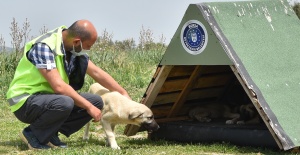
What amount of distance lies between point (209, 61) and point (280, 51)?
108cm

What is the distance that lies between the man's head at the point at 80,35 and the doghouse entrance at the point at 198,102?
1252 millimetres

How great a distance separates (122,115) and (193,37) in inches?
49.6

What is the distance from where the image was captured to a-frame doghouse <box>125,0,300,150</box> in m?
7.29

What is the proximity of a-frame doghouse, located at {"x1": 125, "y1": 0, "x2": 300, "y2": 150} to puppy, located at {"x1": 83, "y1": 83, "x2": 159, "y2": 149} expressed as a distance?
0.74 meters

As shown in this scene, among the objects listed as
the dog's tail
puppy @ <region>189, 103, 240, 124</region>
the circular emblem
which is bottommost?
puppy @ <region>189, 103, 240, 124</region>

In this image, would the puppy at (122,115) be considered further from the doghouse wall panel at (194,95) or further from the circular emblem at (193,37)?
the doghouse wall panel at (194,95)

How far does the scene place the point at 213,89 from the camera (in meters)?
9.57

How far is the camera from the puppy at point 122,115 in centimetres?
750

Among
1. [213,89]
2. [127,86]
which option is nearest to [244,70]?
[213,89]

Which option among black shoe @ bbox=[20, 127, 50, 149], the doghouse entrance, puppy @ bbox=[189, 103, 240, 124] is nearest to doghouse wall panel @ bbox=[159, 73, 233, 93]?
the doghouse entrance

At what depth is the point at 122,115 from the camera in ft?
24.6

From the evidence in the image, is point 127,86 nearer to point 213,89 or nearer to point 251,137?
point 213,89

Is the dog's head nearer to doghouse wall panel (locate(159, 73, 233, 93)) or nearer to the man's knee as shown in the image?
the man's knee

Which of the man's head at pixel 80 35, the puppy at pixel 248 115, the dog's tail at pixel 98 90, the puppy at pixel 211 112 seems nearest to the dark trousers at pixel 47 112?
the dog's tail at pixel 98 90
